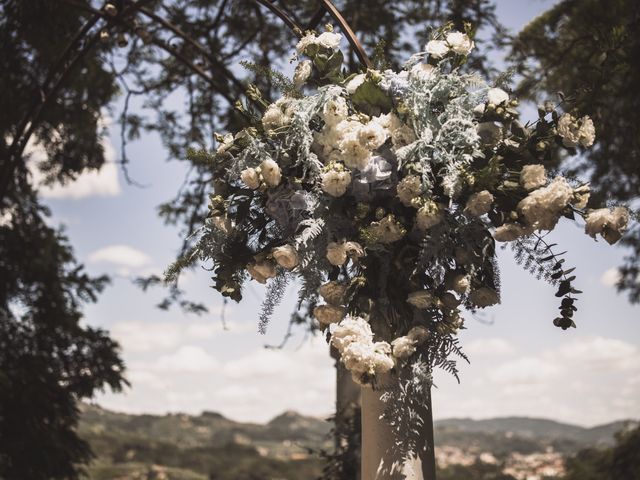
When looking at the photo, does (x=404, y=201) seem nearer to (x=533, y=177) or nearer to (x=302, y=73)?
(x=533, y=177)

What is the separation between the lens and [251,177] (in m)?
1.54

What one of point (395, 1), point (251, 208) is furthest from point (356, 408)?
point (395, 1)

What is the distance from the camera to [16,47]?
217 inches

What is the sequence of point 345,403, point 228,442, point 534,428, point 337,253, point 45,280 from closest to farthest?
point 337,253 < point 345,403 < point 45,280 < point 228,442 < point 534,428

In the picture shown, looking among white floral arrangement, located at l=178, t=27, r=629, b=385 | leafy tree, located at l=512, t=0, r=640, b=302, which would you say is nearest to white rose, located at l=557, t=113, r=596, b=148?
white floral arrangement, located at l=178, t=27, r=629, b=385

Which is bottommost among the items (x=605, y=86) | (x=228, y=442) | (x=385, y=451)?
(x=228, y=442)

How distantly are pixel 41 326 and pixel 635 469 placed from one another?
16.5 ft

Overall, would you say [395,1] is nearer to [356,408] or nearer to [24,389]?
[356,408]

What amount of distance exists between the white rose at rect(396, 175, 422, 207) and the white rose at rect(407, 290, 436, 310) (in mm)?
199

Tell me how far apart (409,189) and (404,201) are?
0.03 m

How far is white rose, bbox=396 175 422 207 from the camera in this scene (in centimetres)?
147

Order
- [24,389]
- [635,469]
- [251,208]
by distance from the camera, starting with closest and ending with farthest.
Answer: [251,208]
[24,389]
[635,469]

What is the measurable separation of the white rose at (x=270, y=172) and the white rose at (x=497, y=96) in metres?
0.53

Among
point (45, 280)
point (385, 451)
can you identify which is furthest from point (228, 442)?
point (385, 451)
